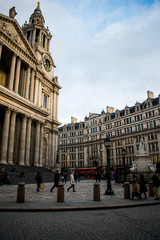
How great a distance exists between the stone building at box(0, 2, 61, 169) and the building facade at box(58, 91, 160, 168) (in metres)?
18.7

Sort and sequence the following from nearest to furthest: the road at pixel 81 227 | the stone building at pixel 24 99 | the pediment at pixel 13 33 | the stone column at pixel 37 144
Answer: the road at pixel 81 227, the stone building at pixel 24 99, the pediment at pixel 13 33, the stone column at pixel 37 144

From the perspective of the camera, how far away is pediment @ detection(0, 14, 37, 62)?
34.0 meters

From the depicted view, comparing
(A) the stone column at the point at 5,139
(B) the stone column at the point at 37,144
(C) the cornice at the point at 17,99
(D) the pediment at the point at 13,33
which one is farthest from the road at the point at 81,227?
(D) the pediment at the point at 13,33

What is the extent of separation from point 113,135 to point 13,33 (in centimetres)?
5192

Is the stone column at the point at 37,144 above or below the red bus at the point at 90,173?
above

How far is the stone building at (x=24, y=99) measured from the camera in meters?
32.0

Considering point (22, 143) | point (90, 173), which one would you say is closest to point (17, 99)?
point (22, 143)

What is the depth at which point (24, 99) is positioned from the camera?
35.7 m

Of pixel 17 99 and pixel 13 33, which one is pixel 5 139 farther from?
pixel 13 33

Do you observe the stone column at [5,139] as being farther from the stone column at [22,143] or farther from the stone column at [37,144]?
the stone column at [37,144]

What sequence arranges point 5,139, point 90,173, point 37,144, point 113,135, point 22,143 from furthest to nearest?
point 113,135, point 90,173, point 37,144, point 22,143, point 5,139

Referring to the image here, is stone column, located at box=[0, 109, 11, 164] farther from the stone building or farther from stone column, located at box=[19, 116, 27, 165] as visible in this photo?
stone column, located at box=[19, 116, 27, 165]

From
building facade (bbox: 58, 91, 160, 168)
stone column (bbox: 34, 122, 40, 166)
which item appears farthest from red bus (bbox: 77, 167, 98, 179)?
stone column (bbox: 34, 122, 40, 166)

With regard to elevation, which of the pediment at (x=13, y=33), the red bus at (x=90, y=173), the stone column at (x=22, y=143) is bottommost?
the red bus at (x=90, y=173)
